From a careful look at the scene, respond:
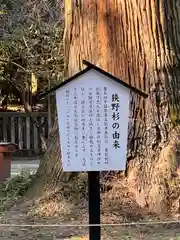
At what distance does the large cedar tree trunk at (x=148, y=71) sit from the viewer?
746 centimetres

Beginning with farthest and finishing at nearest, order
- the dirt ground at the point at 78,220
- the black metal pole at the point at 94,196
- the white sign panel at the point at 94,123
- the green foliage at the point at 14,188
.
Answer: the green foliage at the point at 14,188
the dirt ground at the point at 78,220
the black metal pole at the point at 94,196
the white sign panel at the point at 94,123

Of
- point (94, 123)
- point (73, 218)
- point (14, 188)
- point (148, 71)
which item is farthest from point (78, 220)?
point (94, 123)

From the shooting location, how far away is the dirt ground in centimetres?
663

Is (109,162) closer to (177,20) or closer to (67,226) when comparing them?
(67,226)

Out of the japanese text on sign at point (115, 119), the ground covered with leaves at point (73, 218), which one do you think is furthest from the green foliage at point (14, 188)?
the japanese text on sign at point (115, 119)

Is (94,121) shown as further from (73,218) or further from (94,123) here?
(73,218)

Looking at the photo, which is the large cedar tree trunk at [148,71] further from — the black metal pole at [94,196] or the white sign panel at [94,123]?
the white sign panel at [94,123]

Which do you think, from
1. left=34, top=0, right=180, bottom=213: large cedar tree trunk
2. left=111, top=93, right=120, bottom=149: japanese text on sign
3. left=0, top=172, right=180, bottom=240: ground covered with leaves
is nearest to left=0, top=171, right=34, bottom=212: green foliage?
left=0, top=172, right=180, bottom=240: ground covered with leaves

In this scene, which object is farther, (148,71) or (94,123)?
(148,71)

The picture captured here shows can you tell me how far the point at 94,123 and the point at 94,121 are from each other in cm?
2

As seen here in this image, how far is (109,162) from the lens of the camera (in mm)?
4820

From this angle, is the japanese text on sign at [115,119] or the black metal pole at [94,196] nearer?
the japanese text on sign at [115,119]

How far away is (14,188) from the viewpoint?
896 centimetres

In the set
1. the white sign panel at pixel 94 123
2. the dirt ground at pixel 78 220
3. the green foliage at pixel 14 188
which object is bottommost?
the dirt ground at pixel 78 220
